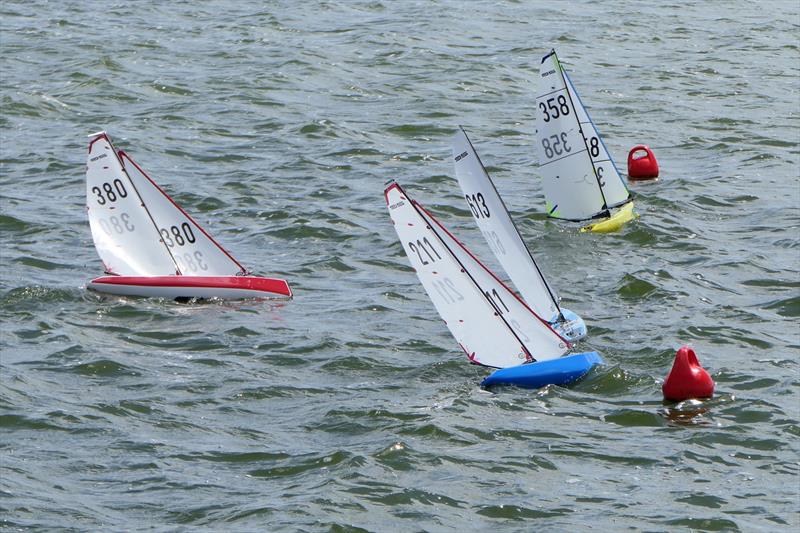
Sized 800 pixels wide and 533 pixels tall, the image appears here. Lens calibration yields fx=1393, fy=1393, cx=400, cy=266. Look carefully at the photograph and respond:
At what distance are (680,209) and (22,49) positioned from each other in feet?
67.0

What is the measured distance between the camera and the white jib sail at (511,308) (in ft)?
56.2

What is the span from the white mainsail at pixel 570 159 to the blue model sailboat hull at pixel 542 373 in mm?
7885

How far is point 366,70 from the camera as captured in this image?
121ft

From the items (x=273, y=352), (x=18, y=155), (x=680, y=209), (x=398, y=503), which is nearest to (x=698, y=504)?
(x=398, y=503)

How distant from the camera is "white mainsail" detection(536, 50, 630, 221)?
2452 centimetres

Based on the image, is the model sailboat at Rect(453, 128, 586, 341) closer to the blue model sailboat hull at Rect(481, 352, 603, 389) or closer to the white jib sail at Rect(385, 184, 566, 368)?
the blue model sailboat hull at Rect(481, 352, 603, 389)

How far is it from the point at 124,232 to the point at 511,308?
742 centimetres

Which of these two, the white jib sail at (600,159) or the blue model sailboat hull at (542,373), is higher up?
the white jib sail at (600,159)

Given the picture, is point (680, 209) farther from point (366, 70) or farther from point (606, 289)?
point (366, 70)

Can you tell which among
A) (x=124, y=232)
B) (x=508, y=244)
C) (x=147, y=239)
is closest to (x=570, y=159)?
(x=508, y=244)

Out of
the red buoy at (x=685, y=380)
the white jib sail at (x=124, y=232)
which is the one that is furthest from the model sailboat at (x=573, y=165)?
the red buoy at (x=685, y=380)

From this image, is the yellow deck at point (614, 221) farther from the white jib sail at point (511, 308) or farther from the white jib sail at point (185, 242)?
the white jib sail at point (511, 308)

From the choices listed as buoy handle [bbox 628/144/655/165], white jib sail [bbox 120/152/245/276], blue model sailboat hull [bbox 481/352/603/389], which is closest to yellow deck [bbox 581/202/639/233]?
buoy handle [bbox 628/144/655/165]

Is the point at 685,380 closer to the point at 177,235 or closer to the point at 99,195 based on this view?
the point at 177,235
